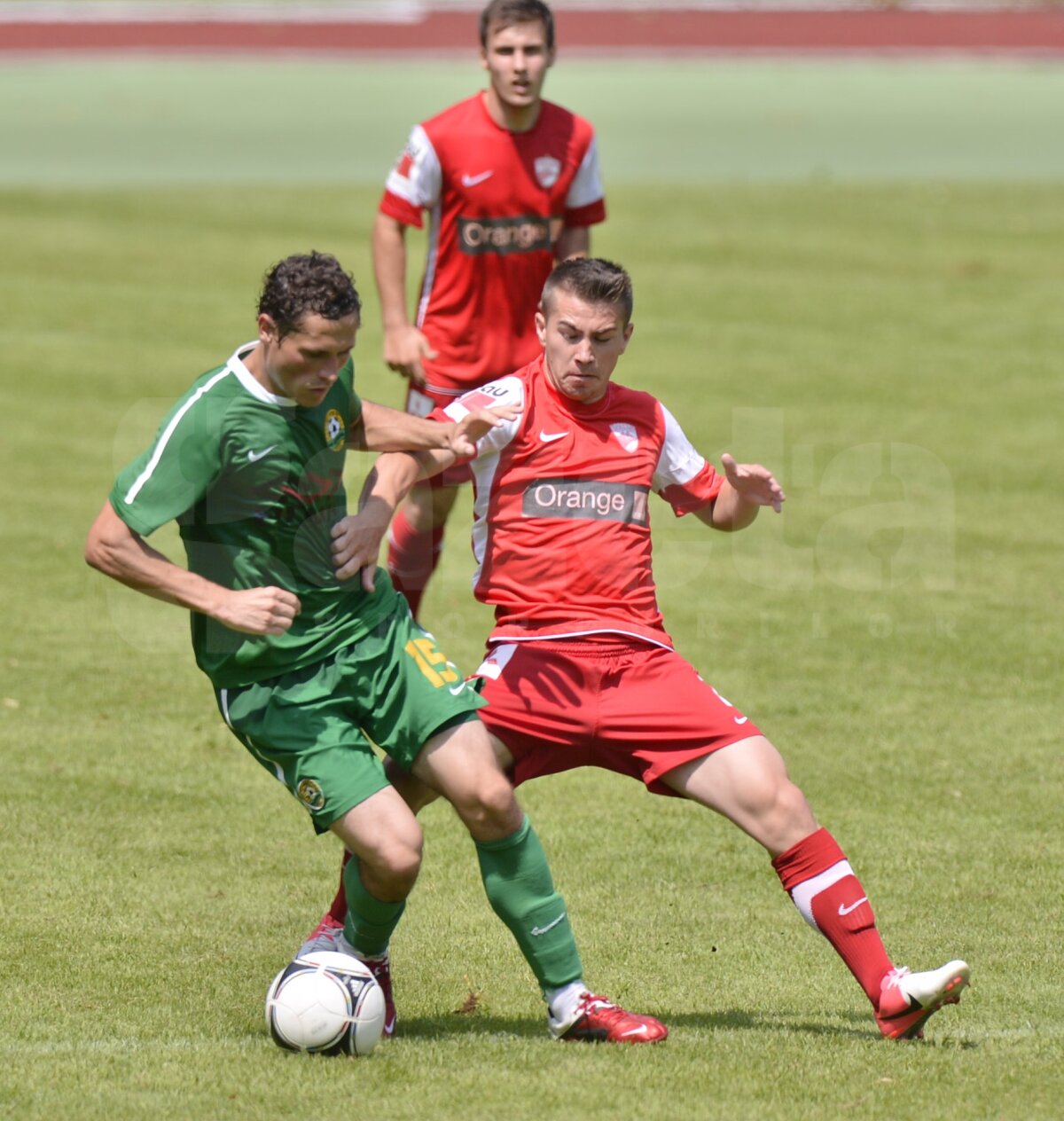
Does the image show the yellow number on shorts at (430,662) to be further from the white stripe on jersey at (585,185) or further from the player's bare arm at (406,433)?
the white stripe on jersey at (585,185)

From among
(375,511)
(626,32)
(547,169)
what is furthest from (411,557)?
(626,32)

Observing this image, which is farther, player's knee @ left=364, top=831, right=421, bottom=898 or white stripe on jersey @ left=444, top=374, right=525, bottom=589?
white stripe on jersey @ left=444, top=374, right=525, bottom=589

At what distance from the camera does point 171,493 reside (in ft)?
16.4

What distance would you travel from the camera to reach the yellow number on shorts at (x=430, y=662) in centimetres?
527

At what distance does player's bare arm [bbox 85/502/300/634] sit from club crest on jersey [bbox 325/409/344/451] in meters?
0.56

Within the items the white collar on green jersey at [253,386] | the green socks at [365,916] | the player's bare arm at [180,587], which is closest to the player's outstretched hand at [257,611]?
the player's bare arm at [180,587]

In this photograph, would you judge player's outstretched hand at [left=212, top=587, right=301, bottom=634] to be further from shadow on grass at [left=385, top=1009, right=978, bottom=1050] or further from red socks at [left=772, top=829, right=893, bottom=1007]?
red socks at [left=772, top=829, right=893, bottom=1007]

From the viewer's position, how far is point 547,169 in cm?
862

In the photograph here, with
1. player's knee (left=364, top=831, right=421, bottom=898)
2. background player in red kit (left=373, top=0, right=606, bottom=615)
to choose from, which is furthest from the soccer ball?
background player in red kit (left=373, top=0, right=606, bottom=615)

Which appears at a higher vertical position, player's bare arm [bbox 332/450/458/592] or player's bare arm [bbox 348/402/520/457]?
player's bare arm [bbox 348/402/520/457]

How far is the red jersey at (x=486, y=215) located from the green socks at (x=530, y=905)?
387 cm

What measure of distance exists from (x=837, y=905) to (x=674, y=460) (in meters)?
1.53

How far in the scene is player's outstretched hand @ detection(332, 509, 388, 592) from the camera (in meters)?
5.24

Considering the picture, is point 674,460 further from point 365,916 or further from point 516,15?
point 516,15
